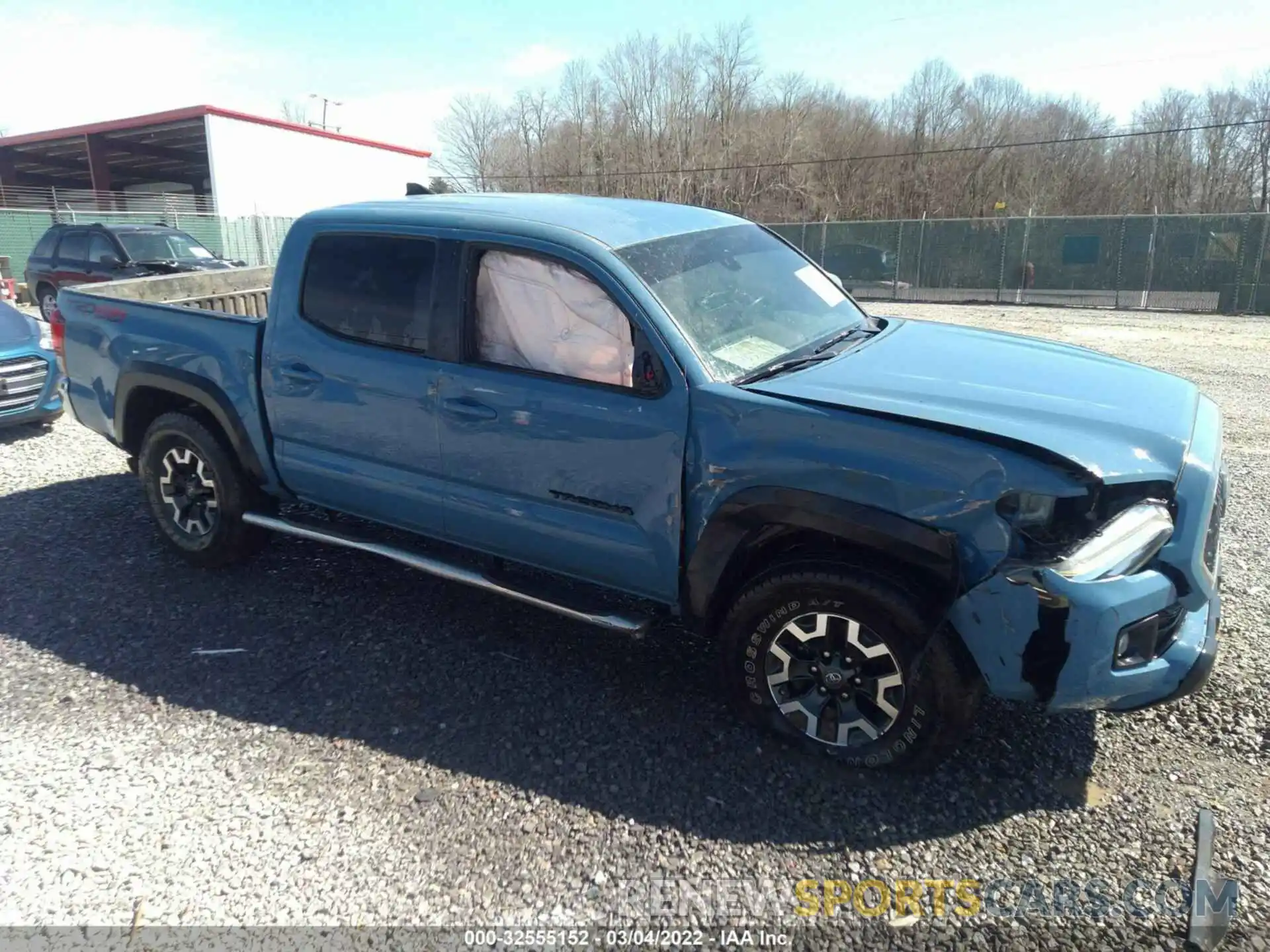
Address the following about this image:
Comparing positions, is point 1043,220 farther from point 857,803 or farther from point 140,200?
point 140,200

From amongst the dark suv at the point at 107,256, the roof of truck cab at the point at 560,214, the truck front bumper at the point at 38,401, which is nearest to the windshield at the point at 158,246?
the dark suv at the point at 107,256

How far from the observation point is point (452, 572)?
3650 mm

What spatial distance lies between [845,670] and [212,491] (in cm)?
347

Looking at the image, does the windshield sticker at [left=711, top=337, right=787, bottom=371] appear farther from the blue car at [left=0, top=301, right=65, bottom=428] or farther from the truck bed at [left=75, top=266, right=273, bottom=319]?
the blue car at [left=0, top=301, right=65, bottom=428]

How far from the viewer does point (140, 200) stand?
34.2m

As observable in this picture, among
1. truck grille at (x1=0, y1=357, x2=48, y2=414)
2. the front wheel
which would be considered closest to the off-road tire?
the front wheel

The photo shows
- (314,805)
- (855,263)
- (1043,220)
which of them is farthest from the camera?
(855,263)

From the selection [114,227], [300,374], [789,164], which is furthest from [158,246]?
[789,164]

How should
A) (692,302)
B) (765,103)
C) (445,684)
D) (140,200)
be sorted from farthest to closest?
(765,103) < (140,200) < (445,684) < (692,302)

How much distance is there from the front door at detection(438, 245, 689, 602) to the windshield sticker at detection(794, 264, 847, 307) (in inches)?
50.2

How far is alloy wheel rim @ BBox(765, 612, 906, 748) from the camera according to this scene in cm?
288

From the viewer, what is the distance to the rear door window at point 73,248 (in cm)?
1429

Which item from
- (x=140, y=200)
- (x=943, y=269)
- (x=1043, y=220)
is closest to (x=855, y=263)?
(x=943, y=269)

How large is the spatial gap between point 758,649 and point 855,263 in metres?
24.3
